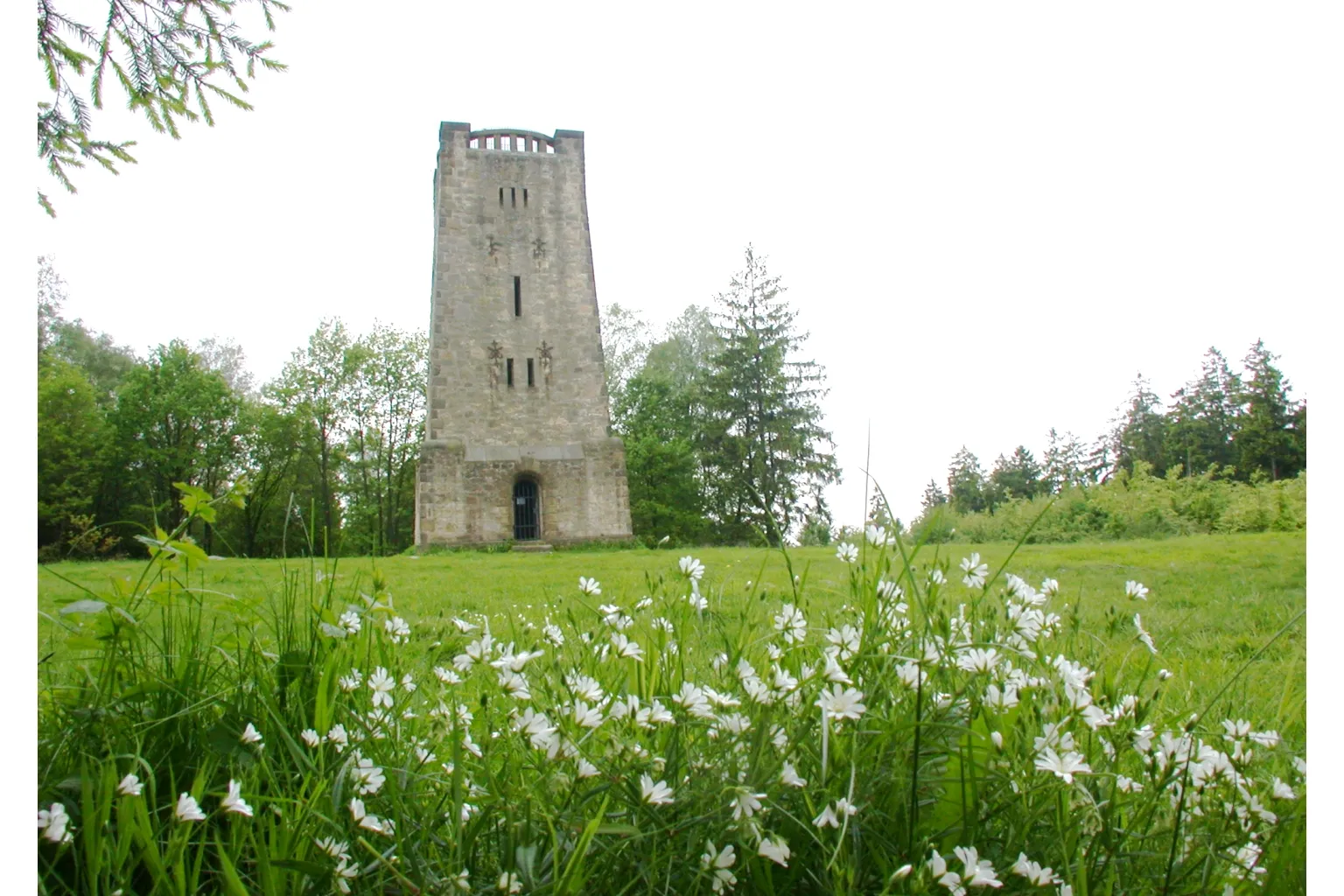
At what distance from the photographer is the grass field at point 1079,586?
2.40 m

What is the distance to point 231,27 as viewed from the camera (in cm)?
285

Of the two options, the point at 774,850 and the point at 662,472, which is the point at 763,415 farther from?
the point at 774,850

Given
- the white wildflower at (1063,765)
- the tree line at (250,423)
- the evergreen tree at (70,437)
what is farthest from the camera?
the tree line at (250,423)

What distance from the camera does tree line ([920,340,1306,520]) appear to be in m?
2.25

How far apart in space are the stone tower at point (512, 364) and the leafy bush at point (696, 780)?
1768 cm

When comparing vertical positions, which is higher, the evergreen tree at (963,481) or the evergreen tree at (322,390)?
the evergreen tree at (322,390)

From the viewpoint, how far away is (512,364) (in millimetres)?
19812

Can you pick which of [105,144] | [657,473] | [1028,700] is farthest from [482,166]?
[1028,700]

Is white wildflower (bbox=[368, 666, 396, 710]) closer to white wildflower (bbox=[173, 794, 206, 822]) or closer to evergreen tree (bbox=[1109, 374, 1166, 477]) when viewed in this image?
white wildflower (bbox=[173, 794, 206, 822])

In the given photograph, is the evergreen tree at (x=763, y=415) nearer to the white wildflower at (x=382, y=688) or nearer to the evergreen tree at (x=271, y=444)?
the evergreen tree at (x=271, y=444)

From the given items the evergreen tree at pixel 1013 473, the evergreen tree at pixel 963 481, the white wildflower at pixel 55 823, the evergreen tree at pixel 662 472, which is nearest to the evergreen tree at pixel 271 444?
the evergreen tree at pixel 662 472
